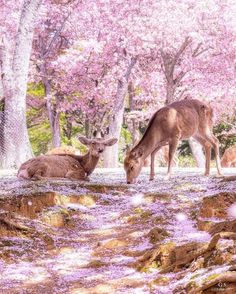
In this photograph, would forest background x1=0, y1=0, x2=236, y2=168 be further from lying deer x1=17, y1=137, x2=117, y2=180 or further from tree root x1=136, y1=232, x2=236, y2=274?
tree root x1=136, y1=232, x2=236, y2=274

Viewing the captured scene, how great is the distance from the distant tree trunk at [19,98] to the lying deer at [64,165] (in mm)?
8082

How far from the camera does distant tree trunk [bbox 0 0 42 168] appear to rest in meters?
23.5

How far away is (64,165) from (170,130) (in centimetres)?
316

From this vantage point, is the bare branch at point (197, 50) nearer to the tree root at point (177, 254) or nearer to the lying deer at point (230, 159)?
the lying deer at point (230, 159)

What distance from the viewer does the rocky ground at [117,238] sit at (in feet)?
20.5

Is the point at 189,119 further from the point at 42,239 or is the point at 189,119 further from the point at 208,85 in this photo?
the point at 208,85

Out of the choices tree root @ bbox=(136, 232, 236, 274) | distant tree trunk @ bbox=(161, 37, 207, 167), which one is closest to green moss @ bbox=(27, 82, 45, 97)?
distant tree trunk @ bbox=(161, 37, 207, 167)

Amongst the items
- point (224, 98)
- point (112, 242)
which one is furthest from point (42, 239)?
point (224, 98)

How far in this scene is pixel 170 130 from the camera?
15719 millimetres

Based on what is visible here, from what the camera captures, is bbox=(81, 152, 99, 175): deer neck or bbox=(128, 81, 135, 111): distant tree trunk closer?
bbox=(81, 152, 99, 175): deer neck

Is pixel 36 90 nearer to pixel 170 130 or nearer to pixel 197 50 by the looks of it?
pixel 197 50

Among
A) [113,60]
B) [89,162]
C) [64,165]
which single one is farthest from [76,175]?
[113,60]

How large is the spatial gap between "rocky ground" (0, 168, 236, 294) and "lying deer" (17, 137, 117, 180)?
1.26m

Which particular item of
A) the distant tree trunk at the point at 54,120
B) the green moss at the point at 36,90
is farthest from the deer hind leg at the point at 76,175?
the green moss at the point at 36,90
